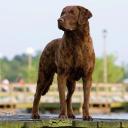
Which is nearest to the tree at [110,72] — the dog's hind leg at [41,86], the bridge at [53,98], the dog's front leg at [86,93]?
the bridge at [53,98]

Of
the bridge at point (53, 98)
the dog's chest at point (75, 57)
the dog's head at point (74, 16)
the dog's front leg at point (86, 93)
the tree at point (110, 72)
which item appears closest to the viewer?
the dog's head at point (74, 16)

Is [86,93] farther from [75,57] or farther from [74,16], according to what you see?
[74,16]

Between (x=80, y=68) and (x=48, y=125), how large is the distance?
127 cm

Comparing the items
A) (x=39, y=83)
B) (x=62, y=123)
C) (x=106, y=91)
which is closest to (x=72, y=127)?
(x=62, y=123)

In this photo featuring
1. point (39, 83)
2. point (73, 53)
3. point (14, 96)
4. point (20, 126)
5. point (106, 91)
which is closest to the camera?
point (20, 126)

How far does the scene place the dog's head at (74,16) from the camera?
12.8 m

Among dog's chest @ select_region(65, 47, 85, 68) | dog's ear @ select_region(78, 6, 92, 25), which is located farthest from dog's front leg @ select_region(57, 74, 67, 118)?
dog's ear @ select_region(78, 6, 92, 25)

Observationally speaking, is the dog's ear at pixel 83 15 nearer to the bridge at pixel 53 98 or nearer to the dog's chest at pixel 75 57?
the dog's chest at pixel 75 57

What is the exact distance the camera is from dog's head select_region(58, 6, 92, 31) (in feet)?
42.1

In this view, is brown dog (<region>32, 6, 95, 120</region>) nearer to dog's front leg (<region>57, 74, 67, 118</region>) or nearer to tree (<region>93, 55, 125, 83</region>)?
dog's front leg (<region>57, 74, 67, 118</region>)

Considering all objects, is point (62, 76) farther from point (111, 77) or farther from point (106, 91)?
point (111, 77)

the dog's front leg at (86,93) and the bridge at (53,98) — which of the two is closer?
the dog's front leg at (86,93)

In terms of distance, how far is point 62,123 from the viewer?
12.4 metres

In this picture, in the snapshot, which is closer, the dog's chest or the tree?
the dog's chest
